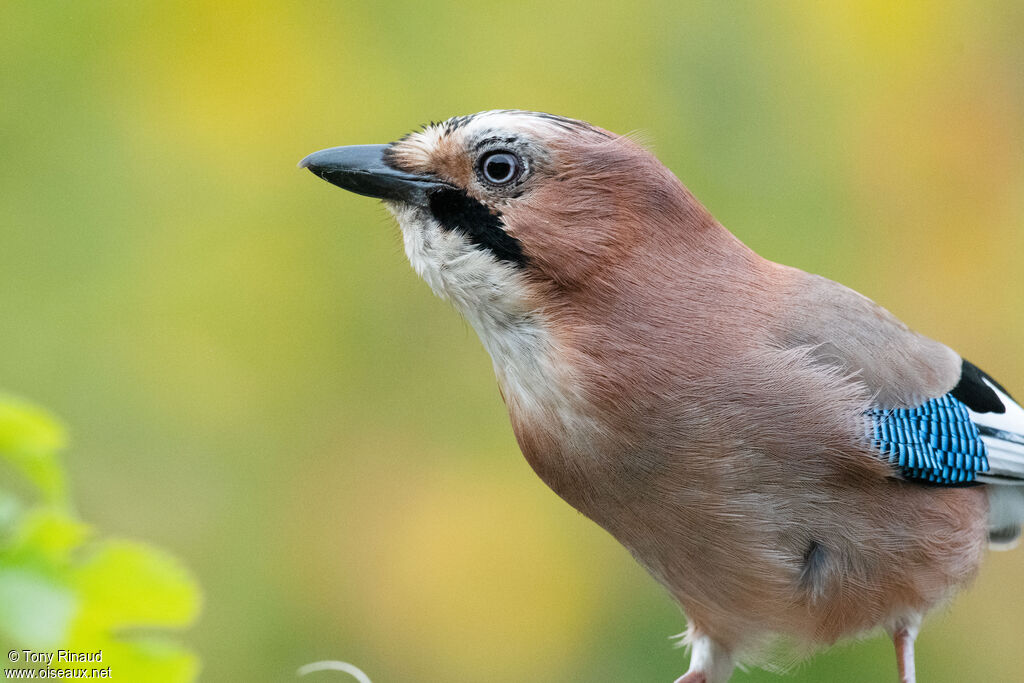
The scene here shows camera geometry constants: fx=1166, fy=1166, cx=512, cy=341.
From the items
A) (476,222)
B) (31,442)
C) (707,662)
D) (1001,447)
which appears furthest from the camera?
(707,662)

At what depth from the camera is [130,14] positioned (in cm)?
410

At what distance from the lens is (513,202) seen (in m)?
2.20

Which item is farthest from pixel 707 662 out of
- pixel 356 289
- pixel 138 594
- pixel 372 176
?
pixel 138 594

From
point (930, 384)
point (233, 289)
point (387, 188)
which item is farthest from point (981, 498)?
point (233, 289)

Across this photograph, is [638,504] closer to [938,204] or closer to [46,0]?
[938,204]

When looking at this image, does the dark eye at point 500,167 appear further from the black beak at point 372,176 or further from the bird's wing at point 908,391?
the bird's wing at point 908,391

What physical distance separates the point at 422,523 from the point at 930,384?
6.31 feet

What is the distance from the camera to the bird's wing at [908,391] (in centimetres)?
246

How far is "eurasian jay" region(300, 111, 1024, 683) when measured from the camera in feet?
7.21

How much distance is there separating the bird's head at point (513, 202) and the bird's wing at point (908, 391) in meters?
0.42

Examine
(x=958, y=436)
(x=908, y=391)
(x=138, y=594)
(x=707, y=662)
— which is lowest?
(x=707, y=662)

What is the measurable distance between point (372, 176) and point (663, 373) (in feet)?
2.21

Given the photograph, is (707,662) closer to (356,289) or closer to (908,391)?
(908,391)

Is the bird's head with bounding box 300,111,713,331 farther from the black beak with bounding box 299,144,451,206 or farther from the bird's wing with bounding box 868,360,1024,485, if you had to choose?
the bird's wing with bounding box 868,360,1024,485
